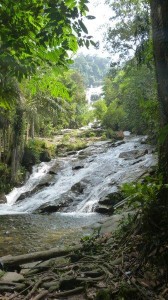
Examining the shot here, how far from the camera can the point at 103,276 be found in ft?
12.1

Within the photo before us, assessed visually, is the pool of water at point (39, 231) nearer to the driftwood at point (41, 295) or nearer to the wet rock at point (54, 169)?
the driftwood at point (41, 295)

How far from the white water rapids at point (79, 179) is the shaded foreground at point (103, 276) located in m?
8.82

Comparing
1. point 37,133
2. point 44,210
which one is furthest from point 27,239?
point 37,133

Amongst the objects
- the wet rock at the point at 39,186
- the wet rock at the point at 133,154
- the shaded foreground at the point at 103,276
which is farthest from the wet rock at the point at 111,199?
the shaded foreground at the point at 103,276

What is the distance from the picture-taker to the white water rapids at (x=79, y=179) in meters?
14.3

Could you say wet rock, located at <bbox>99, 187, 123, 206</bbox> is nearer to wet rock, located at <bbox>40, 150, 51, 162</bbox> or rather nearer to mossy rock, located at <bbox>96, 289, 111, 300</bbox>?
mossy rock, located at <bbox>96, 289, 111, 300</bbox>

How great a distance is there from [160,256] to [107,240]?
6.67ft

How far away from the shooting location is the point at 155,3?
4.39 meters

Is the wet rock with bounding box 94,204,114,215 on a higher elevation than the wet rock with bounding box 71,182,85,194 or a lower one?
lower

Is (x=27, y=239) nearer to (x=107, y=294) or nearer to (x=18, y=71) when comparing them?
(x=107, y=294)

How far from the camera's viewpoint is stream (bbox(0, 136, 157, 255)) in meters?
8.71

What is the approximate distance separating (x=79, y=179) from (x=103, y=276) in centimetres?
1397

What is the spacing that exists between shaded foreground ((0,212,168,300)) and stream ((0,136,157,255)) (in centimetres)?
320

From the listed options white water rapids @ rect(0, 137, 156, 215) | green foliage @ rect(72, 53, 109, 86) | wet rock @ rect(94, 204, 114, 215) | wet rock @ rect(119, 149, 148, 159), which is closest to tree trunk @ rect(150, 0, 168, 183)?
wet rock @ rect(94, 204, 114, 215)
